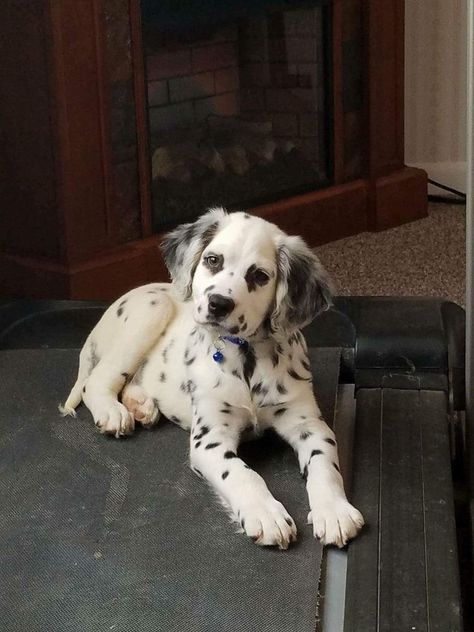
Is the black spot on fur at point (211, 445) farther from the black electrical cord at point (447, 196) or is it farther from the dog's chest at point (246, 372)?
the black electrical cord at point (447, 196)

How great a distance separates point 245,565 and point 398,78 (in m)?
2.69

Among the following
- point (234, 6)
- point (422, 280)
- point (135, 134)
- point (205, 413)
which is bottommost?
point (422, 280)

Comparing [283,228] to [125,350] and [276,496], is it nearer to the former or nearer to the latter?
[125,350]

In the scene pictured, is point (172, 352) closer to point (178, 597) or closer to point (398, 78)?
point (178, 597)

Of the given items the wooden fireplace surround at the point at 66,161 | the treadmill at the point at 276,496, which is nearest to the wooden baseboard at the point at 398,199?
the wooden fireplace surround at the point at 66,161

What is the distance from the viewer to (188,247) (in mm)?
1787

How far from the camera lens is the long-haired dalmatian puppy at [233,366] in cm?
163

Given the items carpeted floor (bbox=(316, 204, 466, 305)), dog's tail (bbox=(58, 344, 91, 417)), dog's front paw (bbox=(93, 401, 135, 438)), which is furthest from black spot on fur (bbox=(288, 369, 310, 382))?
carpeted floor (bbox=(316, 204, 466, 305))

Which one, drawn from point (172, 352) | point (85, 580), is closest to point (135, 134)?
point (172, 352)

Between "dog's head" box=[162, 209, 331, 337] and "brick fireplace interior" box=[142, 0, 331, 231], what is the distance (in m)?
1.52

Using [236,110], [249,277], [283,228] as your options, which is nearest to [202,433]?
[249,277]

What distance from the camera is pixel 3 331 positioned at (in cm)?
245

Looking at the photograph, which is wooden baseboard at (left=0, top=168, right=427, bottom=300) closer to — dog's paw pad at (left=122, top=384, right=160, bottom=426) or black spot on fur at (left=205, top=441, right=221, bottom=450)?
dog's paw pad at (left=122, top=384, right=160, bottom=426)

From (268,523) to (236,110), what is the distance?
2.32 m
